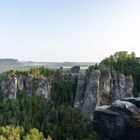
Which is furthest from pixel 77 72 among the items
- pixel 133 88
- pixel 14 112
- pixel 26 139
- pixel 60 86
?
pixel 26 139

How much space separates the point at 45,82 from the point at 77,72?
19.9m

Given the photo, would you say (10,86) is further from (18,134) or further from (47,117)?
(18,134)

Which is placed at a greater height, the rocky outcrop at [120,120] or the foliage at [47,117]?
the rocky outcrop at [120,120]

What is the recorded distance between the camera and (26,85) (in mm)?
167875

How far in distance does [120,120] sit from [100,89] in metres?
67.0

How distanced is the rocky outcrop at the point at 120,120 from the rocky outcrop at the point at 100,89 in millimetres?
56689

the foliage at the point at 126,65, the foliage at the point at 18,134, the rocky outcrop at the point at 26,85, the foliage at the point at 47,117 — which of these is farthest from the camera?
the foliage at the point at 126,65

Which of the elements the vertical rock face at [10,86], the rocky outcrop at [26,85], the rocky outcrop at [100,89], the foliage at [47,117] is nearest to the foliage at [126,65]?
the rocky outcrop at [100,89]

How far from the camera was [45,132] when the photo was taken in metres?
132

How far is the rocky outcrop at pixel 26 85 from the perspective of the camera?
163150 mm

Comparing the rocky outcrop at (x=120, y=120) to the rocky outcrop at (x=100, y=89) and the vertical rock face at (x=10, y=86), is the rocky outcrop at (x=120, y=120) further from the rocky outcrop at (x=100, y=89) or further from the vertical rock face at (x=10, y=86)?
the vertical rock face at (x=10, y=86)

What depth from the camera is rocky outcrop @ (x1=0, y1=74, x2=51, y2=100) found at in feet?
535

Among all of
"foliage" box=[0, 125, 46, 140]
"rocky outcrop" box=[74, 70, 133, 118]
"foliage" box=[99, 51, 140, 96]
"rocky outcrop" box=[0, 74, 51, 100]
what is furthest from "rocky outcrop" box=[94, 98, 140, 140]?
"rocky outcrop" box=[0, 74, 51, 100]

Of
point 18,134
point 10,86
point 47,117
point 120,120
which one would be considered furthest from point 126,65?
point 120,120
